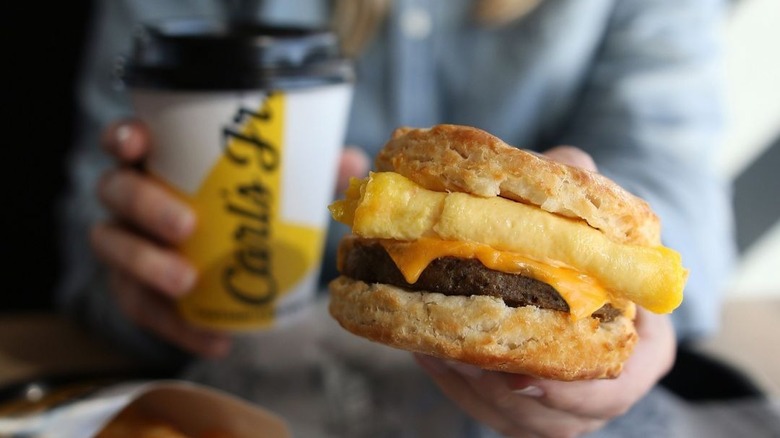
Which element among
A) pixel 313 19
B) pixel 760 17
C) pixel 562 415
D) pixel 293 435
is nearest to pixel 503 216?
pixel 562 415

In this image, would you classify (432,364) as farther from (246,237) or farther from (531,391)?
(246,237)

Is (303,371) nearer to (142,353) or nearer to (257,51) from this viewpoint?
(142,353)

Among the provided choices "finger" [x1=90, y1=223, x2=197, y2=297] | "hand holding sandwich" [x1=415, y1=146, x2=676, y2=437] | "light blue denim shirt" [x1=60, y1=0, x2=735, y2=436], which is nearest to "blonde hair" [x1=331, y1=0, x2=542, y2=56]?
"light blue denim shirt" [x1=60, y1=0, x2=735, y2=436]

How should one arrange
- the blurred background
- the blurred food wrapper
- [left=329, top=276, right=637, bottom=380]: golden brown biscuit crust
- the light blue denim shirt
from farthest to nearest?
the blurred background, the light blue denim shirt, the blurred food wrapper, [left=329, top=276, right=637, bottom=380]: golden brown biscuit crust

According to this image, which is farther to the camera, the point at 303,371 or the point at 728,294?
the point at 728,294

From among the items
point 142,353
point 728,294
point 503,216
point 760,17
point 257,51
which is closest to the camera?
point 503,216

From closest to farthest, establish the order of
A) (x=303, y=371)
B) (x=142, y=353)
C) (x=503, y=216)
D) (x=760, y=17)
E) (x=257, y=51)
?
(x=503, y=216), (x=257, y=51), (x=303, y=371), (x=142, y=353), (x=760, y=17)

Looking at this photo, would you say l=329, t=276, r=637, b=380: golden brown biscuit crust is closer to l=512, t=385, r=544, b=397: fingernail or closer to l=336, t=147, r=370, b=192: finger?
l=512, t=385, r=544, b=397: fingernail
